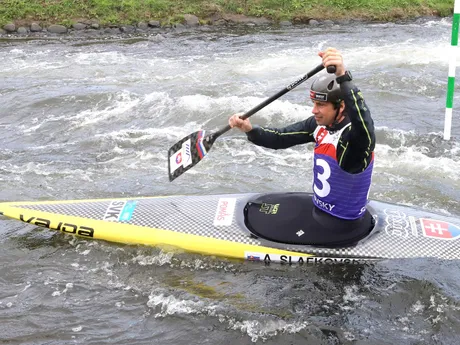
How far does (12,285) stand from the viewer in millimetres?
4180

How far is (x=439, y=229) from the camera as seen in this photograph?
432 cm

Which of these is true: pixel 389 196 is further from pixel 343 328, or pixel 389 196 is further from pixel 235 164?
pixel 343 328

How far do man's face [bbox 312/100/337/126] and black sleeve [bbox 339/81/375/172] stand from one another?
19 centimetres

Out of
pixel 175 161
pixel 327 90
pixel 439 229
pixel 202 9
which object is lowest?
pixel 439 229

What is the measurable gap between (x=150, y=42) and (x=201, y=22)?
7.78 feet

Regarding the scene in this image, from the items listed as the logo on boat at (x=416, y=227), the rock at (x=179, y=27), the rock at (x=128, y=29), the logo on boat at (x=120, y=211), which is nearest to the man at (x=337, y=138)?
the logo on boat at (x=416, y=227)

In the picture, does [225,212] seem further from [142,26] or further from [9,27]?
[9,27]

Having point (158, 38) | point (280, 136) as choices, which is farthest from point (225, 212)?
point (158, 38)

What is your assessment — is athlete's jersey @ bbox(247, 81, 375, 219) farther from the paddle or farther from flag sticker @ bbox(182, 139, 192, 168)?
flag sticker @ bbox(182, 139, 192, 168)

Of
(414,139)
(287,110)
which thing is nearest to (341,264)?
(414,139)

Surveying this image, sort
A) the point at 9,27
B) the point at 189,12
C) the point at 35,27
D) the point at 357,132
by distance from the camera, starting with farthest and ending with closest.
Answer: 1. the point at 189,12
2. the point at 35,27
3. the point at 9,27
4. the point at 357,132

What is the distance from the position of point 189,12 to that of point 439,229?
512 inches

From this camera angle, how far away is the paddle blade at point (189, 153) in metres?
4.78

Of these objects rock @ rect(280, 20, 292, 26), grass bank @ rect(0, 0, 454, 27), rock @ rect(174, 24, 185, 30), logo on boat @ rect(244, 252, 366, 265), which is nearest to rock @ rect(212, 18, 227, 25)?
grass bank @ rect(0, 0, 454, 27)
